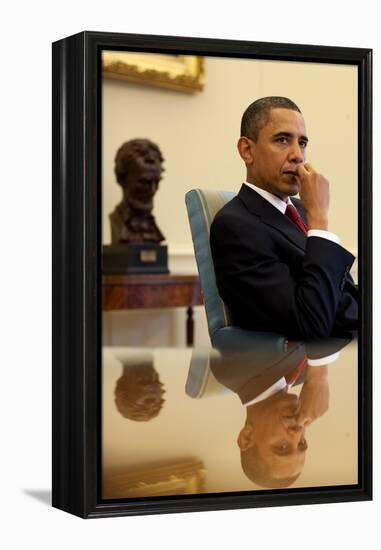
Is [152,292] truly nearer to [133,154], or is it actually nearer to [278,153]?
[133,154]

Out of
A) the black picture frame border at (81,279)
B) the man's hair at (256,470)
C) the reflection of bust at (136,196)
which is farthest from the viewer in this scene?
the reflection of bust at (136,196)

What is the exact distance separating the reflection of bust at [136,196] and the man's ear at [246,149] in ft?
1.57

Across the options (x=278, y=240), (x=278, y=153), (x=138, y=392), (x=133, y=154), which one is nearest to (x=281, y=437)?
(x=138, y=392)

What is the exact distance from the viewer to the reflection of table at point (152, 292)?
2786mm

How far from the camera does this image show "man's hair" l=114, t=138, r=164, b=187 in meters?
3.05

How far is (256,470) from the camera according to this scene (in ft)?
8.98

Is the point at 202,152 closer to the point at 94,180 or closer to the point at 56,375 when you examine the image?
the point at 94,180

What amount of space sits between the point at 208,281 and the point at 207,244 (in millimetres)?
88

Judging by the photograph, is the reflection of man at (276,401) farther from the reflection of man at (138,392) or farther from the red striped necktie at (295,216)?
the red striped necktie at (295,216)

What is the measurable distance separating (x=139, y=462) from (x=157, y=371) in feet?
0.80

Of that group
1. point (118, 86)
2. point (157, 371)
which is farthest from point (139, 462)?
point (118, 86)

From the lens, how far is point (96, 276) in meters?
2.59

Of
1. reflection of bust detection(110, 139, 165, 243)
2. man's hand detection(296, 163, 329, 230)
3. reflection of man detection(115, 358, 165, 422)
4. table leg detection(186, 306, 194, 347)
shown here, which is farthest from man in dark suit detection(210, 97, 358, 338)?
reflection of bust detection(110, 139, 165, 243)

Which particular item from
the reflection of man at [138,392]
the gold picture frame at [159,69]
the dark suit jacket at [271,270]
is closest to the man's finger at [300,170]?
the dark suit jacket at [271,270]
